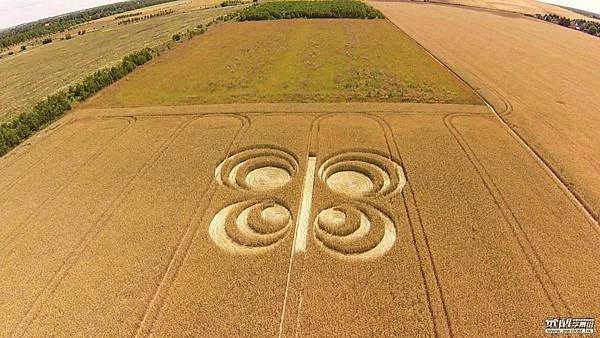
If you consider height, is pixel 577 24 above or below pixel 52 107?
above

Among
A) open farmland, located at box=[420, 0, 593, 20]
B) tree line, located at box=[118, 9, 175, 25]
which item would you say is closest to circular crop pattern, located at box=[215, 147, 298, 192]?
tree line, located at box=[118, 9, 175, 25]

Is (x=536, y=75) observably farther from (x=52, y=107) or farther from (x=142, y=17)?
(x=142, y=17)

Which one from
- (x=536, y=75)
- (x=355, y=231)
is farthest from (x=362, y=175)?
(x=536, y=75)

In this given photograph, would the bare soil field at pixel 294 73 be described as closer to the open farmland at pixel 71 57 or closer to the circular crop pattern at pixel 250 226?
the open farmland at pixel 71 57

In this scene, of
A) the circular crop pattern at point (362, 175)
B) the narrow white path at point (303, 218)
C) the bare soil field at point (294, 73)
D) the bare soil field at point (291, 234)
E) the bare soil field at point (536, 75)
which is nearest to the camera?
the bare soil field at point (291, 234)

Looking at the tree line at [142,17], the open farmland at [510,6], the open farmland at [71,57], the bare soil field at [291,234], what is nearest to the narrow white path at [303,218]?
the bare soil field at [291,234]
